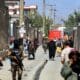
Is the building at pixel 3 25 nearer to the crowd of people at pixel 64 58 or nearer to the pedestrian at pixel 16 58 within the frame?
the crowd of people at pixel 64 58

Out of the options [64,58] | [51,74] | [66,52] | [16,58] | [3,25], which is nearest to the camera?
[66,52]

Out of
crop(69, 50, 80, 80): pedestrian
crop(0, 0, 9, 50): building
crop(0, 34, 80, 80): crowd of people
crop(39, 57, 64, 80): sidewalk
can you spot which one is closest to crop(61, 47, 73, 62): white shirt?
crop(0, 34, 80, 80): crowd of people

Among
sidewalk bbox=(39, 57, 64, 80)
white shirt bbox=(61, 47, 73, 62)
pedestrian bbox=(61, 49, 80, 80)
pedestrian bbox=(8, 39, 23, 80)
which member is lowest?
sidewalk bbox=(39, 57, 64, 80)

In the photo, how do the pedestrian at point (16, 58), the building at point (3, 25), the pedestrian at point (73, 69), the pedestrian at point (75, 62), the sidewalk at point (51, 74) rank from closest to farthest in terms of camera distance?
1. the pedestrian at point (73, 69)
2. the pedestrian at point (75, 62)
3. the pedestrian at point (16, 58)
4. the sidewalk at point (51, 74)
5. the building at point (3, 25)

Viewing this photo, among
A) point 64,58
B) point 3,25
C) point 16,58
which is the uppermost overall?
point 64,58

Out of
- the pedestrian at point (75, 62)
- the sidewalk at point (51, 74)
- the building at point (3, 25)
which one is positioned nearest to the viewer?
the pedestrian at point (75, 62)

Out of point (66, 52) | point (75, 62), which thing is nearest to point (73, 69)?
point (75, 62)

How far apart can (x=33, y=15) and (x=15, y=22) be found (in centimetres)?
5553

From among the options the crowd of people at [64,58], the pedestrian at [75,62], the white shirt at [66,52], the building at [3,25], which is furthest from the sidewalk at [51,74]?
the building at [3,25]

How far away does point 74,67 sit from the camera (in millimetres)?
11562

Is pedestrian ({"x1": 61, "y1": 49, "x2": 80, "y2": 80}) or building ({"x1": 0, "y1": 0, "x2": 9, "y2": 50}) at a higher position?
pedestrian ({"x1": 61, "y1": 49, "x2": 80, "y2": 80})

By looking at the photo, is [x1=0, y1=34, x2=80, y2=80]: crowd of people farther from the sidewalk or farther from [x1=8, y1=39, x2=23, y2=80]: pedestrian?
the sidewalk

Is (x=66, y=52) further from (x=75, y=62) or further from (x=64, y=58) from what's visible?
(x=75, y=62)

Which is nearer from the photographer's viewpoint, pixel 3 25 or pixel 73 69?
pixel 73 69
